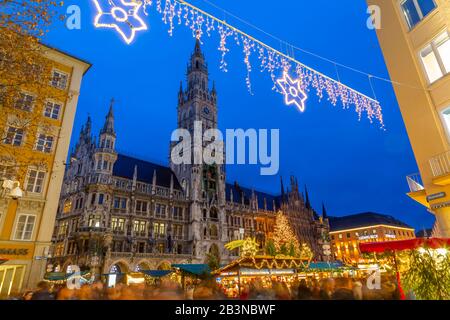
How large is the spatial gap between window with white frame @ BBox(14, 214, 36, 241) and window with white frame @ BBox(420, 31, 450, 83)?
23881 mm

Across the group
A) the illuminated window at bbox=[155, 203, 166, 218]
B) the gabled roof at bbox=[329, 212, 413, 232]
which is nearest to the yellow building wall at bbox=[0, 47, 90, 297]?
the illuminated window at bbox=[155, 203, 166, 218]

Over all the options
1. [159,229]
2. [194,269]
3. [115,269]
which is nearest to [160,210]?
[159,229]

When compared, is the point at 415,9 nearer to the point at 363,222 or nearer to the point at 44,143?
the point at 44,143

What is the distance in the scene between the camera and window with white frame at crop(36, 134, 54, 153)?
18498 mm

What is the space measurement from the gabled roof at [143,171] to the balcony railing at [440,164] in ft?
138

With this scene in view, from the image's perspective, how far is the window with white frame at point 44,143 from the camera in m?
18.5

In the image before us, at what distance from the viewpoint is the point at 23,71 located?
9.45 metres

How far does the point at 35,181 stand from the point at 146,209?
27.0m

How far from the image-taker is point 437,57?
423 inches

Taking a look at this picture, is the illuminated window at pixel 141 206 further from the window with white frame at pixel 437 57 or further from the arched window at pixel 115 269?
the window with white frame at pixel 437 57

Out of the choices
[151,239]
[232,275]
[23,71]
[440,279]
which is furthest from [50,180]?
[151,239]
